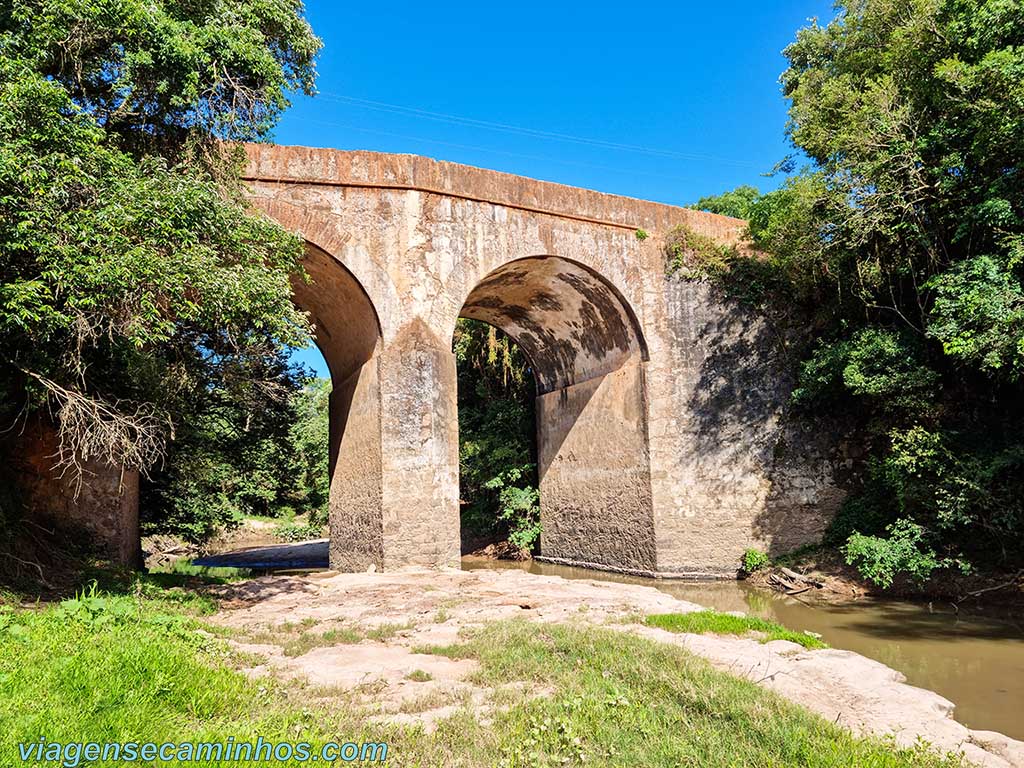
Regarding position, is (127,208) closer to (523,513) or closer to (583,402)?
(583,402)

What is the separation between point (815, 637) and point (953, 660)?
183 centimetres

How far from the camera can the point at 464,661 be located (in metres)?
4.60

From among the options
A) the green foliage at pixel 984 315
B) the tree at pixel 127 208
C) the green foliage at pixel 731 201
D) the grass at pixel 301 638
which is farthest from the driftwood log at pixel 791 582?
the green foliage at pixel 731 201

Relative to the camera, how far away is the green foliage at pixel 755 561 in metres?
11.6

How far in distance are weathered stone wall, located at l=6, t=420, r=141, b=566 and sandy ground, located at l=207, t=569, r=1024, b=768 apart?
1829 mm

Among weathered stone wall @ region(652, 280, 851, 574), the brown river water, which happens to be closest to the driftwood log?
the brown river water

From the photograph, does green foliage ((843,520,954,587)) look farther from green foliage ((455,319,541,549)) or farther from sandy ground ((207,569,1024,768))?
green foliage ((455,319,541,549))

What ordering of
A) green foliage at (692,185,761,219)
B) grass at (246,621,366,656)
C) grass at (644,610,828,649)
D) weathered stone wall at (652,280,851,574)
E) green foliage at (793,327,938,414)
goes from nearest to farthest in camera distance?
grass at (246,621,366,656), grass at (644,610,828,649), green foliage at (793,327,938,414), weathered stone wall at (652,280,851,574), green foliage at (692,185,761,219)

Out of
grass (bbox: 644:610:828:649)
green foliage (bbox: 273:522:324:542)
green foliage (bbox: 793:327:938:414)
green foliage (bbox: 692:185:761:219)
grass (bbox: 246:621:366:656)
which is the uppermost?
green foliage (bbox: 692:185:761:219)

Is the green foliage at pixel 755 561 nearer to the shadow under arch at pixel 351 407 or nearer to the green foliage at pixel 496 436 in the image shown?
the green foliage at pixel 496 436

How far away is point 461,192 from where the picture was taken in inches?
423

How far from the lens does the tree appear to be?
16.8ft

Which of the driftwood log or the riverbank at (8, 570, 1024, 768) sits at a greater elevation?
the riverbank at (8, 570, 1024, 768)

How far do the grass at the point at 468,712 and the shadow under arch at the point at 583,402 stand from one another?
304 inches
